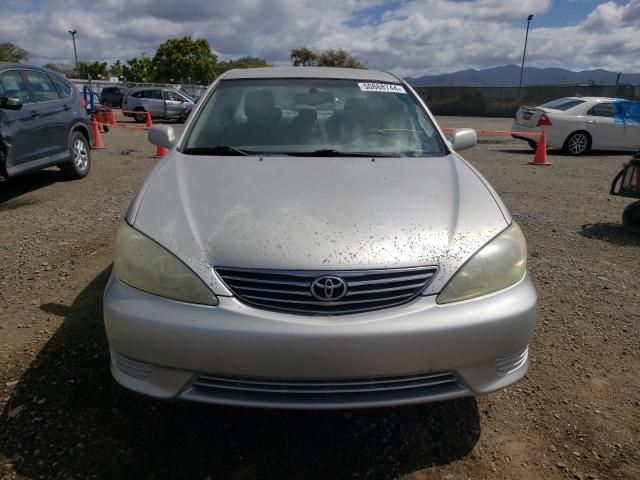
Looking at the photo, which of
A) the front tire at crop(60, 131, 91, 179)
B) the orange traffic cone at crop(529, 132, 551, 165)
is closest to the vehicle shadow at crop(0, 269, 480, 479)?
the front tire at crop(60, 131, 91, 179)

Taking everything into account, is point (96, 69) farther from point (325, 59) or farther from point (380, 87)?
point (380, 87)

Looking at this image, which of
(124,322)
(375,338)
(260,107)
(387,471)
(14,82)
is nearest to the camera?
(375,338)

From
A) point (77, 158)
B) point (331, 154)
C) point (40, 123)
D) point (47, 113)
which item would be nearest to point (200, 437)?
point (331, 154)

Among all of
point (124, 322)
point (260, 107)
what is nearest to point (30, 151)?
point (260, 107)

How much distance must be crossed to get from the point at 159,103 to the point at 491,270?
819 inches

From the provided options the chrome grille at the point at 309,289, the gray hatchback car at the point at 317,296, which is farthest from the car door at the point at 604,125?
the chrome grille at the point at 309,289

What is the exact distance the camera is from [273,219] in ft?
6.77

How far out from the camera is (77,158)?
7.40 meters

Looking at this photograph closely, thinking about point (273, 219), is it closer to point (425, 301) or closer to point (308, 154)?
point (425, 301)

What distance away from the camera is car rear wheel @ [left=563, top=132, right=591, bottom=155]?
453 inches

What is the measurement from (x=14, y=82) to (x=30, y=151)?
856 millimetres

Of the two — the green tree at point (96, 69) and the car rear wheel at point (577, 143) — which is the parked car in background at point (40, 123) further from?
the green tree at point (96, 69)

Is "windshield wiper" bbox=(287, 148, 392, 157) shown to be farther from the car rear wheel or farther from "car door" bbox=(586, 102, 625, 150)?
"car door" bbox=(586, 102, 625, 150)

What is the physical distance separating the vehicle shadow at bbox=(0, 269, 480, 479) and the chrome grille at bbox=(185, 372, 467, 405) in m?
0.38
